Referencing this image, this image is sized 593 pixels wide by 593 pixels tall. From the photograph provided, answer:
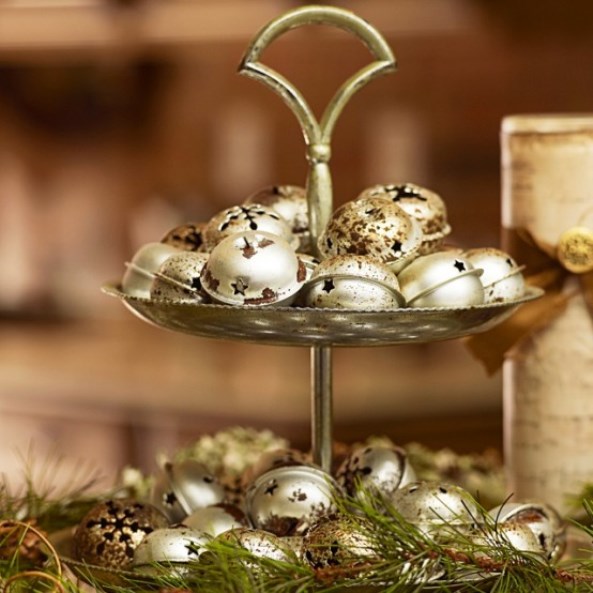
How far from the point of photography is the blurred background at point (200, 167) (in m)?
2.51

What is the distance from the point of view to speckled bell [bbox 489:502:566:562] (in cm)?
88

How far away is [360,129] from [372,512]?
1.98 metres

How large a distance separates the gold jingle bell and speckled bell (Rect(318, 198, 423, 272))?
227 millimetres

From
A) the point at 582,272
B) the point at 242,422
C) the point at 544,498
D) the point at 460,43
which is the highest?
the point at 460,43

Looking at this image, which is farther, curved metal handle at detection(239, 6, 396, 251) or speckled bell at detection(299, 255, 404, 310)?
curved metal handle at detection(239, 6, 396, 251)

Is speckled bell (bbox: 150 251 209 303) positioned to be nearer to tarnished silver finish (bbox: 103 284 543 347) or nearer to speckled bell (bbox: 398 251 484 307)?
tarnished silver finish (bbox: 103 284 543 347)

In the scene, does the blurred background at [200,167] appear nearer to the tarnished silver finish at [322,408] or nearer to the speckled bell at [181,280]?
the tarnished silver finish at [322,408]

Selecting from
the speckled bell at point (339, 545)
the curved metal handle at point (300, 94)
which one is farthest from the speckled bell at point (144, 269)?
the speckled bell at point (339, 545)

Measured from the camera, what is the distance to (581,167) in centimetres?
107

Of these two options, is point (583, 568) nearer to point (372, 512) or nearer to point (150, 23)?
point (372, 512)

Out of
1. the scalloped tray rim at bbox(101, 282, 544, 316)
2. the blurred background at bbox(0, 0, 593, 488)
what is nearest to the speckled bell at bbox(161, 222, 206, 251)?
the scalloped tray rim at bbox(101, 282, 544, 316)

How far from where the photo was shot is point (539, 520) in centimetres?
89

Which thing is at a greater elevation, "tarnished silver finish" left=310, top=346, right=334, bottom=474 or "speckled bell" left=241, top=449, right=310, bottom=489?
"tarnished silver finish" left=310, top=346, right=334, bottom=474

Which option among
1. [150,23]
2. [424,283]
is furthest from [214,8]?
[424,283]
